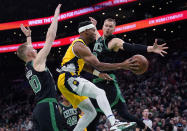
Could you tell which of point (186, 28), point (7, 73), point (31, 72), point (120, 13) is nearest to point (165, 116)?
point (31, 72)

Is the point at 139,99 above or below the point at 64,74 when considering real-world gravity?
below

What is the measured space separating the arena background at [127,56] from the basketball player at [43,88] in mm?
9077

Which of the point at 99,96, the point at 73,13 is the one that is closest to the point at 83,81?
the point at 99,96

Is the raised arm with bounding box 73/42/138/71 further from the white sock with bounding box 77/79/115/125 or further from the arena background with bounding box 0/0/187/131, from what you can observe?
the arena background with bounding box 0/0/187/131

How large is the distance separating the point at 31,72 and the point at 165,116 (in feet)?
31.0

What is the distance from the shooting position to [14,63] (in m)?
29.3

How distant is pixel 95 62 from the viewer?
4.53m

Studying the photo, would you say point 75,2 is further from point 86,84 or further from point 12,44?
point 86,84

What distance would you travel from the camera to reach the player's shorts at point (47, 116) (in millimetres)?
3977


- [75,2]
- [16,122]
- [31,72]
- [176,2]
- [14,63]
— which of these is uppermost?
[75,2]

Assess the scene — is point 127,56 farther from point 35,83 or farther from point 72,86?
point 35,83

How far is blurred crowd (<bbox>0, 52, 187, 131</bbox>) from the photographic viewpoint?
482 inches

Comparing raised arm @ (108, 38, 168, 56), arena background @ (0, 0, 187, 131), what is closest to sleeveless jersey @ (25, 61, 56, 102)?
raised arm @ (108, 38, 168, 56)

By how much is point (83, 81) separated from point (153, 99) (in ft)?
35.0
